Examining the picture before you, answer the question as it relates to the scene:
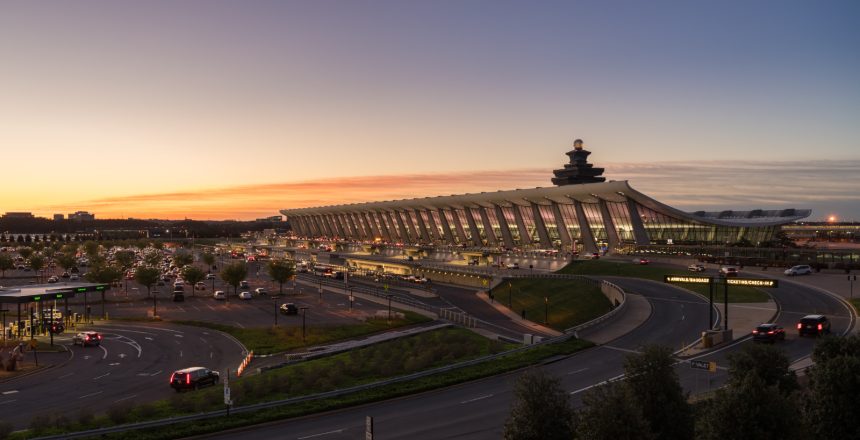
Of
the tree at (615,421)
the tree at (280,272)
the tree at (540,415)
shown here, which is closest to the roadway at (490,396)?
the tree at (540,415)

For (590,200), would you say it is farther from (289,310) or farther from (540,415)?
(540,415)

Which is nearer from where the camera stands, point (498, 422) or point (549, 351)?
point (498, 422)

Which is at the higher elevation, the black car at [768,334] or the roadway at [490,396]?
the black car at [768,334]

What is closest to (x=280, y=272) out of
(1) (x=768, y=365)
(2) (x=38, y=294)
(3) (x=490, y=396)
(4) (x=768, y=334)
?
(2) (x=38, y=294)

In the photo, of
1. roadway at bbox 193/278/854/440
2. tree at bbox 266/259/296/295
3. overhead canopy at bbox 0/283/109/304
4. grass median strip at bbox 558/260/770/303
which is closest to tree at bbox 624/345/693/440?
roadway at bbox 193/278/854/440

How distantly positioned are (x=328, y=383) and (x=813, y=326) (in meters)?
29.3

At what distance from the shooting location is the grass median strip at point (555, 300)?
66000 millimetres

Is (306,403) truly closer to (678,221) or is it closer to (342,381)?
(342,381)

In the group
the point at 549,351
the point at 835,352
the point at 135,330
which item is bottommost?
the point at 135,330

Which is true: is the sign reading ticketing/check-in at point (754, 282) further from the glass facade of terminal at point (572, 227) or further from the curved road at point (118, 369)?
the glass facade of terminal at point (572, 227)

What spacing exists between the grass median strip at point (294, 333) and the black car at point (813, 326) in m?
33.7

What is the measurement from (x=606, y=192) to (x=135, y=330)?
83.4 m

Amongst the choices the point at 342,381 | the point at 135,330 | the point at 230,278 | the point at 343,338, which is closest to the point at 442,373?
the point at 342,381

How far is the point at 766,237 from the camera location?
11956 cm
